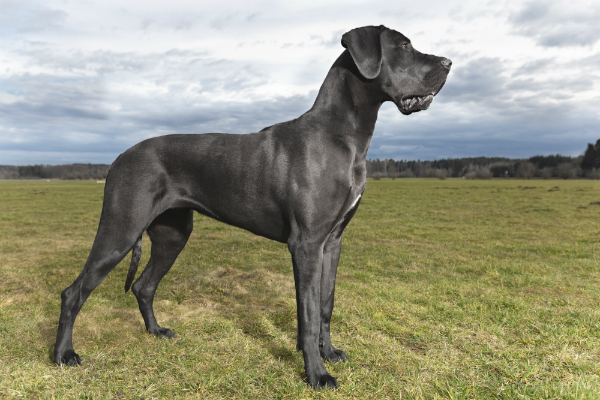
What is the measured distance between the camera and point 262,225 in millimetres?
3803

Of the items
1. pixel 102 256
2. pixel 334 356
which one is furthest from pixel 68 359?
pixel 334 356

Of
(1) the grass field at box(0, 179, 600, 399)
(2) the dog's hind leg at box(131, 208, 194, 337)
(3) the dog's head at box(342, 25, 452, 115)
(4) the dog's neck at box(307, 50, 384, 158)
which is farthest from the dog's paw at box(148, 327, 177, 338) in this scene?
(3) the dog's head at box(342, 25, 452, 115)

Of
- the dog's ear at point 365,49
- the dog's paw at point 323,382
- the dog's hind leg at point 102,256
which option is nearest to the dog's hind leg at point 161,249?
the dog's hind leg at point 102,256

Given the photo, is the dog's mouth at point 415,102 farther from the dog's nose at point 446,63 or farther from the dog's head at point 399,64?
the dog's nose at point 446,63

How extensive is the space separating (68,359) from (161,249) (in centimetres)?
142

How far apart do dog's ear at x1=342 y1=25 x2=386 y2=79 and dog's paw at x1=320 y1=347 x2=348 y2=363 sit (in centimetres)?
279

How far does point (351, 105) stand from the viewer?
3641 millimetres

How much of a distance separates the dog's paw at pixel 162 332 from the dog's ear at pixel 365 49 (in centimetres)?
367

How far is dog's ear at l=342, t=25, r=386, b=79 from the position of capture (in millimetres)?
3441

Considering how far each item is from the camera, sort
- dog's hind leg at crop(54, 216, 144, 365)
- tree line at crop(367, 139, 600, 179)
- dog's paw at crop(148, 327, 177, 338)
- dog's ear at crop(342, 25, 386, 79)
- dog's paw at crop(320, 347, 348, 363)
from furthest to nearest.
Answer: tree line at crop(367, 139, 600, 179) → dog's paw at crop(148, 327, 177, 338) → dog's paw at crop(320, 347, 348, 363) → dog's hind leg at crop(54, 216, 144, 365) → dog's ear at crop(342, 25, 386, 79)

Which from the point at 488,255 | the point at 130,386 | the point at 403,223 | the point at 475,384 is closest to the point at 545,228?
the point at 403,223

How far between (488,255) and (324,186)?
865cm

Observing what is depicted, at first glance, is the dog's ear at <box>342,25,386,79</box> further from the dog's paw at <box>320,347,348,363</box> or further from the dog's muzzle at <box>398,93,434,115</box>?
the dog's paw at <box>320,347,348,363</box>

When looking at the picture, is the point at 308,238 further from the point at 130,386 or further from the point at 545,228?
the point at 545,228
